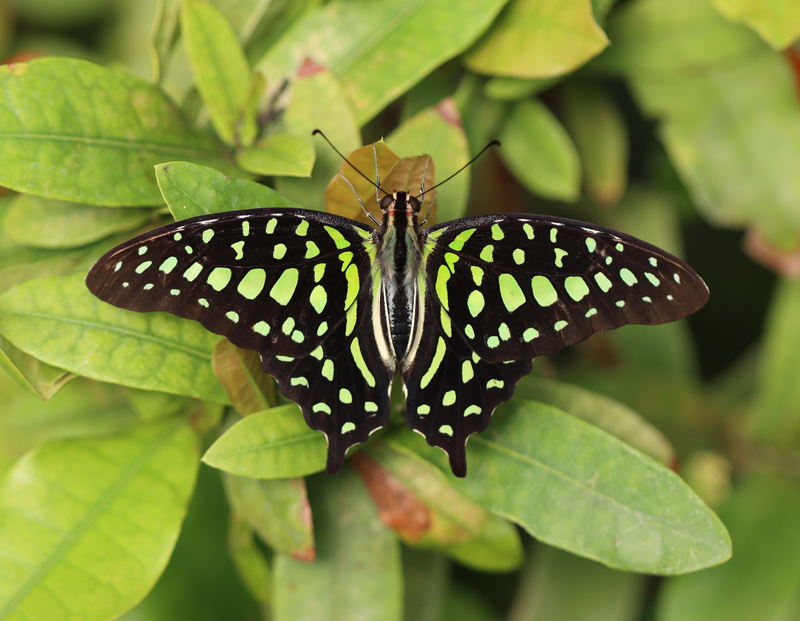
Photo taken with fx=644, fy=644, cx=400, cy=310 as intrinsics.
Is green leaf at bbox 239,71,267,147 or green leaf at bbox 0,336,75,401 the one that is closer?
green leaf at bbox 0,336,75,401

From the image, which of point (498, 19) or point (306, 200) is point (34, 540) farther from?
point (498, 19)

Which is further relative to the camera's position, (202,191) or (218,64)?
(218,64)

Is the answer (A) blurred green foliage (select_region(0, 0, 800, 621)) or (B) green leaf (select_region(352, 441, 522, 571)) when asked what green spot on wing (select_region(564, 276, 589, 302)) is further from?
(B) green leaf (select_region(352, 441, 522, 571))

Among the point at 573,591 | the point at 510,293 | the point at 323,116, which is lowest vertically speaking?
Answer: the point at 573,591

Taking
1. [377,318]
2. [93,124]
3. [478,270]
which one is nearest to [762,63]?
[478,270]

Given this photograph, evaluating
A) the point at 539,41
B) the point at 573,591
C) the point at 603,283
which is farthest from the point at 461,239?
the point at 573,591

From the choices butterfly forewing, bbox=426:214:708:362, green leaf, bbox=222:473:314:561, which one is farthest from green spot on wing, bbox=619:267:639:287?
green leaf, bbox=222:473:314:561

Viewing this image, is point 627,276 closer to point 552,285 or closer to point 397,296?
point 552,285
